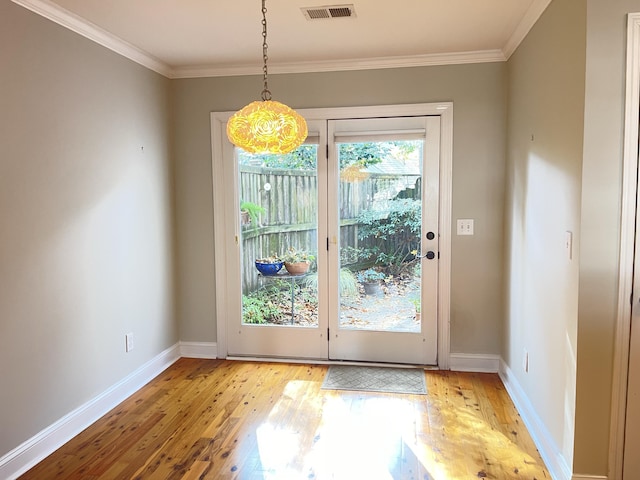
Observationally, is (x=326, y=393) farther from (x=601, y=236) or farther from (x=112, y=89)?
(x=112, y=89)

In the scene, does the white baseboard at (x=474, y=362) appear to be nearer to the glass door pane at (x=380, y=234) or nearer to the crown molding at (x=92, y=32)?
the glass door pane at (x=380, y=234)

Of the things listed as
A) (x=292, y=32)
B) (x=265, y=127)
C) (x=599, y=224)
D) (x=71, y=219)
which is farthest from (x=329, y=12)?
(x=71, y=219)

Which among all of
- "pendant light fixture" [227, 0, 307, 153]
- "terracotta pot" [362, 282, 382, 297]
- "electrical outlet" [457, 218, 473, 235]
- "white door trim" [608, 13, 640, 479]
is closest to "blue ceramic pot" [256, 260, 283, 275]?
"terracotta pot" [362, 282, 382, 297]

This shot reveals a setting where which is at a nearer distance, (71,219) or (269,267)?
(71,219)

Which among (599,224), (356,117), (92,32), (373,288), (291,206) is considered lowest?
(373,288)

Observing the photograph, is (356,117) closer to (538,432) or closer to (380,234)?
(380,234)

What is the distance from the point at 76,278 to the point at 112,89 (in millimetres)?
1297

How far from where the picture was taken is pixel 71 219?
8.82 ft

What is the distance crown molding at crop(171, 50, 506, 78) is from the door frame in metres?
0.31

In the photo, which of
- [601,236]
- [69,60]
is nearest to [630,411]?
[601,236]

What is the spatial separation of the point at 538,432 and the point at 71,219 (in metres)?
2.97

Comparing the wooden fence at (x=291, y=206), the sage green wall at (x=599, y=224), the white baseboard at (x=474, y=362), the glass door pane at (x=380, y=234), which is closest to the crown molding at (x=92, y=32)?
the wooden fence at (x=291, y=206)

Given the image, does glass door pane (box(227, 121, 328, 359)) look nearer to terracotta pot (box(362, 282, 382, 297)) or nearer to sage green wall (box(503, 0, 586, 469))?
terracotta pot (box(362, 282, 382, 297))

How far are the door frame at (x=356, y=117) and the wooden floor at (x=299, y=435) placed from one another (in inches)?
19.0
